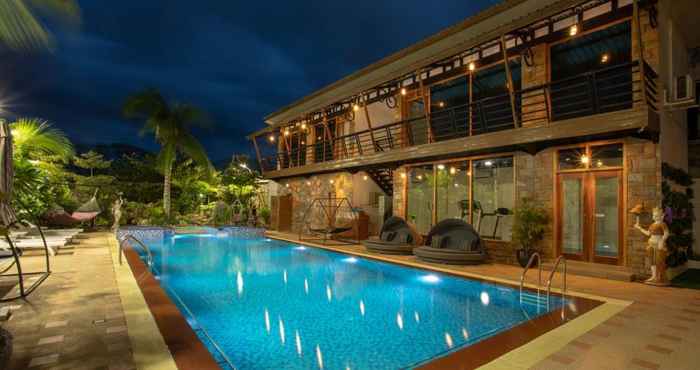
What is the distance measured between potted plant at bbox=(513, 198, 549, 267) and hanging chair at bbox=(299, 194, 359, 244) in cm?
650

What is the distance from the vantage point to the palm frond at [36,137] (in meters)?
8.60

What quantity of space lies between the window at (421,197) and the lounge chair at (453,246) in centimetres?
224

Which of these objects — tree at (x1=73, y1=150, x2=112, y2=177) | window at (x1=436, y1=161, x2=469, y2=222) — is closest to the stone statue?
window at (x1=436, y1=161, x2=469, y2=222)

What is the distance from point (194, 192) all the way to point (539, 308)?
20.9 m

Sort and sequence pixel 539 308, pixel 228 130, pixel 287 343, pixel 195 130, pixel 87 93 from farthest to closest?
pixel 228 130 → pixel 87 93 → pixel 195 130 → pixel 539 308 → pixel 287 343

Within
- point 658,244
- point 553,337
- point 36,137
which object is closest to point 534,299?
point 553,337

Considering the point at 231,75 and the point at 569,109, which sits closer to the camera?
the point at 569,109

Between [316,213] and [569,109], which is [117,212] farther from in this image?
[569,109]

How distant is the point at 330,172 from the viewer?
17109 mm

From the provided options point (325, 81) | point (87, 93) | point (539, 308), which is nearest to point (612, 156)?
point (539, 308)

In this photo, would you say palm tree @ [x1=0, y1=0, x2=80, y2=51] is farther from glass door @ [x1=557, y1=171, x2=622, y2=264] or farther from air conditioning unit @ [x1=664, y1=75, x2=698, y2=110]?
air conditioning unit @ [x1=664, y1=75, x2=698, y2=110]

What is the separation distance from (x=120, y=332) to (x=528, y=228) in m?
8.37

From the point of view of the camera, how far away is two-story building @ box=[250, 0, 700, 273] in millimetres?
7902

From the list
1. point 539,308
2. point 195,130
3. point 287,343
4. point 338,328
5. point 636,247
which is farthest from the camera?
point 195,130
